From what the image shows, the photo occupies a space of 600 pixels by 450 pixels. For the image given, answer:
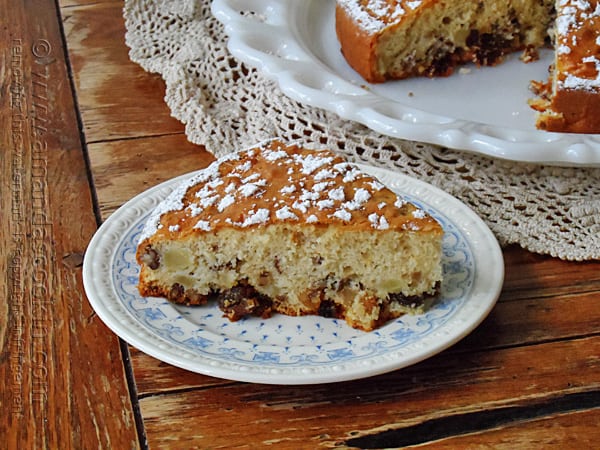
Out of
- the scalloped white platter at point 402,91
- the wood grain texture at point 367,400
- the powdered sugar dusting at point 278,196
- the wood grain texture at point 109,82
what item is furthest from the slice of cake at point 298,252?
the wood grain texture at point 109,82

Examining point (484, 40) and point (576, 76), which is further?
point (484, 40)

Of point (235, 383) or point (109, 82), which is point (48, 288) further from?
point (109, 82)

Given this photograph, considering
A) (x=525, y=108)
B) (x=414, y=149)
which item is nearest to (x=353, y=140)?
(x=414, y=149)

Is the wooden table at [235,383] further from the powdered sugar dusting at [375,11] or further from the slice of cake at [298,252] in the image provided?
the powdered sugar dusting at [375,11]

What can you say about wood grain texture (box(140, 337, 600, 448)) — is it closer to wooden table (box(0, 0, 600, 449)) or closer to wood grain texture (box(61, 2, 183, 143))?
wooden table (box(0, 0, 600, 449))

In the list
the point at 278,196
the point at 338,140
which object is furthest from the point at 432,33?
the point at 278,196

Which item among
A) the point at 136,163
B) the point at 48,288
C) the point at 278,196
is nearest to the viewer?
the point at 278,196
